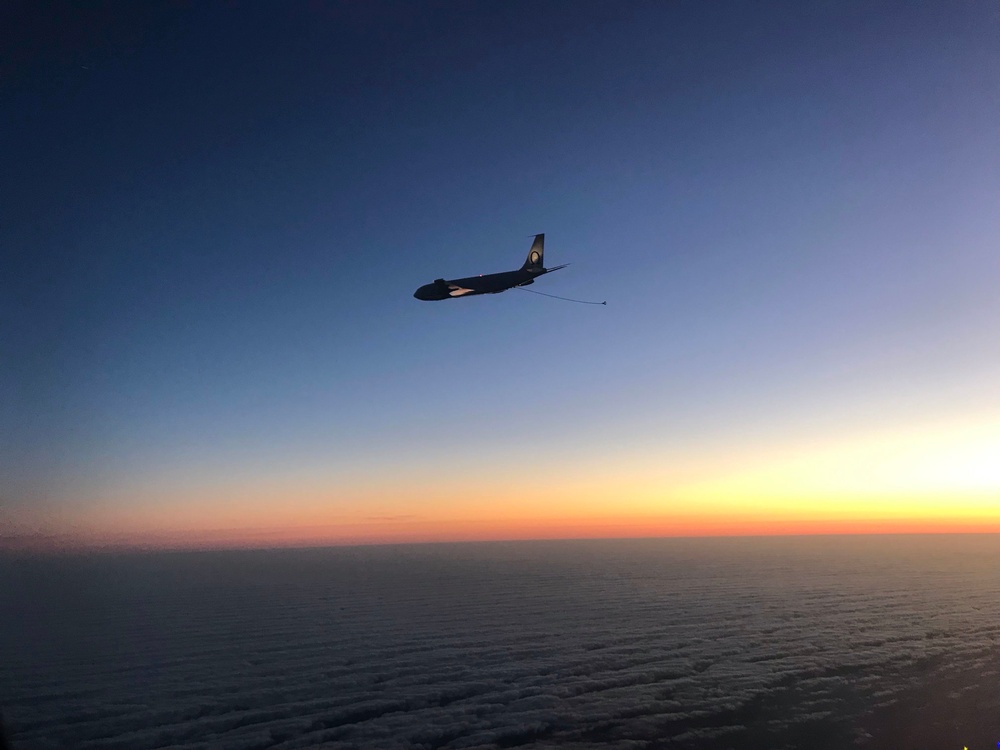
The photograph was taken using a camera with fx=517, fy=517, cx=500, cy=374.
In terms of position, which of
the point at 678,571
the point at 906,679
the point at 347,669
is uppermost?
the point at 347,669

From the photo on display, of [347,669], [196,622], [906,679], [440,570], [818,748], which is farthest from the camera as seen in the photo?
[440,570]

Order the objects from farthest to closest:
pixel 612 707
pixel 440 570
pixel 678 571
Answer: pixel 440 570, pixel 678 571, pixel 612 707

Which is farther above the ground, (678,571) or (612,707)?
(612,707)

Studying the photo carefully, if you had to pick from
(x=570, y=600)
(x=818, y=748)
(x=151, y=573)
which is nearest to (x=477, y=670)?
(x=818, y=748)

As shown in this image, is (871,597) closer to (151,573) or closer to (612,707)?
(612,707)

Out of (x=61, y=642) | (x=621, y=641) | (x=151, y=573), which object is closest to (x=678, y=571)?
(x=621, y=641)

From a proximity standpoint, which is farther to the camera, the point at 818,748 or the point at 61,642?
the point at 61,642

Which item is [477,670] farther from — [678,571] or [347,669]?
[678,571]
